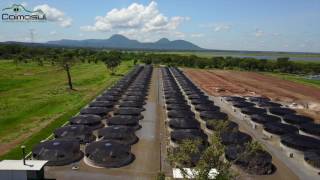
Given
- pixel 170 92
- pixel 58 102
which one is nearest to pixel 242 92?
pixel 170 92

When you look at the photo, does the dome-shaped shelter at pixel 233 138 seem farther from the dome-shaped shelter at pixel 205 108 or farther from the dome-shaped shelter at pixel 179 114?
the dome-shaped shelter at pixel 205 108

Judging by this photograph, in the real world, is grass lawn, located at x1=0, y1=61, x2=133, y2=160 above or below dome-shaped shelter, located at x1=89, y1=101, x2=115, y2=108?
below

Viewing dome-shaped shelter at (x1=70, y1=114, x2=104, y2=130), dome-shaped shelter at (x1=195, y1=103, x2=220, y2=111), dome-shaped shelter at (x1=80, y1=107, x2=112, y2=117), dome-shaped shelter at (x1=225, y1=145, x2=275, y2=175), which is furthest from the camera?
dome-shaped shelter at (x1=195, y1=103, x2=220, y2=111)

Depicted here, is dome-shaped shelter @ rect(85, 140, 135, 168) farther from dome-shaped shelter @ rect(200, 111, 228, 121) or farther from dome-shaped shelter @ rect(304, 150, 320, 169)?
dome-shaped shelter @ rect(200, 111, 228, 121)

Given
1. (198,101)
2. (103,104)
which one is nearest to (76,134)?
(103,104)

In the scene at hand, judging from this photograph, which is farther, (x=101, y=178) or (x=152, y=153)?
(x=152, y=153)

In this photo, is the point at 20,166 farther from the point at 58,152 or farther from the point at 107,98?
the point at 107,98

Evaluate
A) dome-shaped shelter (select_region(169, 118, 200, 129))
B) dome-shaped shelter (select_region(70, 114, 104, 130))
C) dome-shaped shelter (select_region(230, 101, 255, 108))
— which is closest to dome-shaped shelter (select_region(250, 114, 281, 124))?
dome-shaped shelter (select_region(230, 101, 255, 108))

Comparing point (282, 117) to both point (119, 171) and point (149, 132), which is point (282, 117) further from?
point (119, 171)
